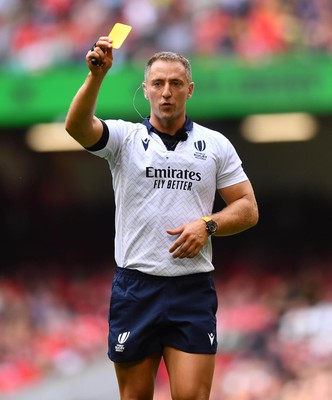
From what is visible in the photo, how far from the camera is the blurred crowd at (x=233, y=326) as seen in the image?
37.8 ft

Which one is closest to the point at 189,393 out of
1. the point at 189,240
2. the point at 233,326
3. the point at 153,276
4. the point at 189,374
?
the point at 189,374

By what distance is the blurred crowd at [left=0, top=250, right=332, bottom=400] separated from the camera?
453 inches

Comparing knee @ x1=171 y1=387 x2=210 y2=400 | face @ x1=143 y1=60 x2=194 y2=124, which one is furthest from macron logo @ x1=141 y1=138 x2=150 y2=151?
knee @ x1=171 y1=387 x2=210 y2=400

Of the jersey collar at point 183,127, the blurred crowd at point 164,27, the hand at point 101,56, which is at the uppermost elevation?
the blurred crowd at point 164,27

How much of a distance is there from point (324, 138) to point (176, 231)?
11.9 meters

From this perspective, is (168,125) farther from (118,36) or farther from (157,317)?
(157,317)

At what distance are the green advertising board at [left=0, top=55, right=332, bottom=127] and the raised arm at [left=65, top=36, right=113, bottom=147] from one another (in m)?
7.22

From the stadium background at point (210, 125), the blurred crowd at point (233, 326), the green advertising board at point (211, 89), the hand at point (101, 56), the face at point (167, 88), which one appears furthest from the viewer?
the green advertising board at point (211, 89)

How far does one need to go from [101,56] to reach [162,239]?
0.94 metres

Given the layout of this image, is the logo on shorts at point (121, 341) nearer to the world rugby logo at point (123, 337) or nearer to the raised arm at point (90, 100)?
the world rugby logo at point (123, 337)

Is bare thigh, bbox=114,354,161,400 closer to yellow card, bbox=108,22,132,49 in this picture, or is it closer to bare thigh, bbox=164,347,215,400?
Result: bare thigh, bbox=164,347,215,400

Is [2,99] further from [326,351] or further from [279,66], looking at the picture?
[326,351]

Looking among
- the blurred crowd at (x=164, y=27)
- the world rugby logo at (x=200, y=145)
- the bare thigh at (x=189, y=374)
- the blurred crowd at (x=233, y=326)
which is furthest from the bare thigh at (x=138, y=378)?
the blurred crowd at (x=164, y=27)

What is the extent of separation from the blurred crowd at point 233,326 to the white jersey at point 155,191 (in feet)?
20.7
